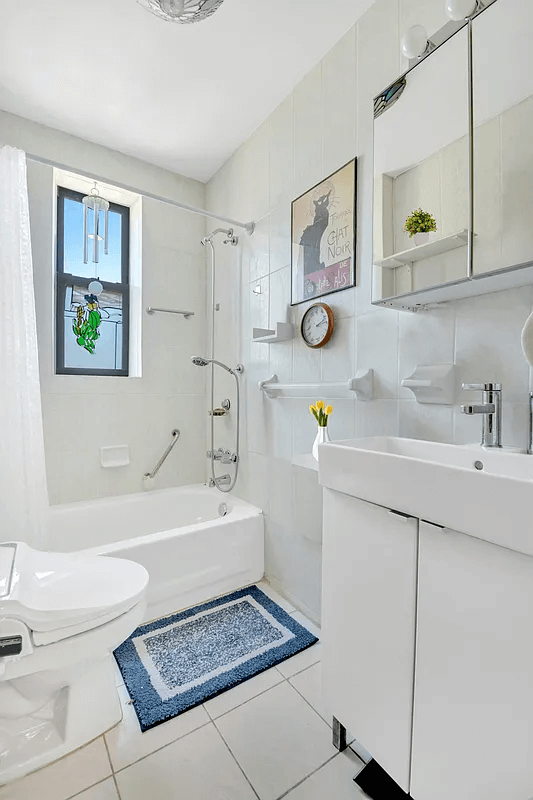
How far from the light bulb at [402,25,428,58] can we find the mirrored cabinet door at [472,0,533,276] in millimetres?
150

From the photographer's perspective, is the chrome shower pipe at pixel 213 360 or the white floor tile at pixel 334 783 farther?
the chrome shower pipe at pixel 213 360

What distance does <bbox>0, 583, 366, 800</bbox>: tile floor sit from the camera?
3.25ft

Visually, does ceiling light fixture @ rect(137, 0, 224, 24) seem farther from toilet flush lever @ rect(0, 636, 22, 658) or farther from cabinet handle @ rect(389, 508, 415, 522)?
toilet flush lever @ rect(0, 636, 22, 658)

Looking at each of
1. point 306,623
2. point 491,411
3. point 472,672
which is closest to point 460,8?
point 491,411

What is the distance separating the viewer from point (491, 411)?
0.99 meters

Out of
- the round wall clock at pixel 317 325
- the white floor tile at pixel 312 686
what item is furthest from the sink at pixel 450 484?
the white floor tile at pixel 312 686

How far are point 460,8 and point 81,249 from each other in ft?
6.95

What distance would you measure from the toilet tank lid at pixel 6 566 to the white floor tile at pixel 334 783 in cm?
94

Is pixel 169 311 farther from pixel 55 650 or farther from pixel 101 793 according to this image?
pixel 101 793

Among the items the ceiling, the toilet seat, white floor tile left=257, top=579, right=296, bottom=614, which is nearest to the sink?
the toilet seat

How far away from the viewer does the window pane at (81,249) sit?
88.3 inches

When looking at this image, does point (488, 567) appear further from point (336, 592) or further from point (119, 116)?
point (119, 116)

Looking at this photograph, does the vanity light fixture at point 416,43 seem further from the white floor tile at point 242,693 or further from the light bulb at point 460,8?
the white floor tile at point 242,693

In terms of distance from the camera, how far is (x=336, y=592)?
1034 mm
